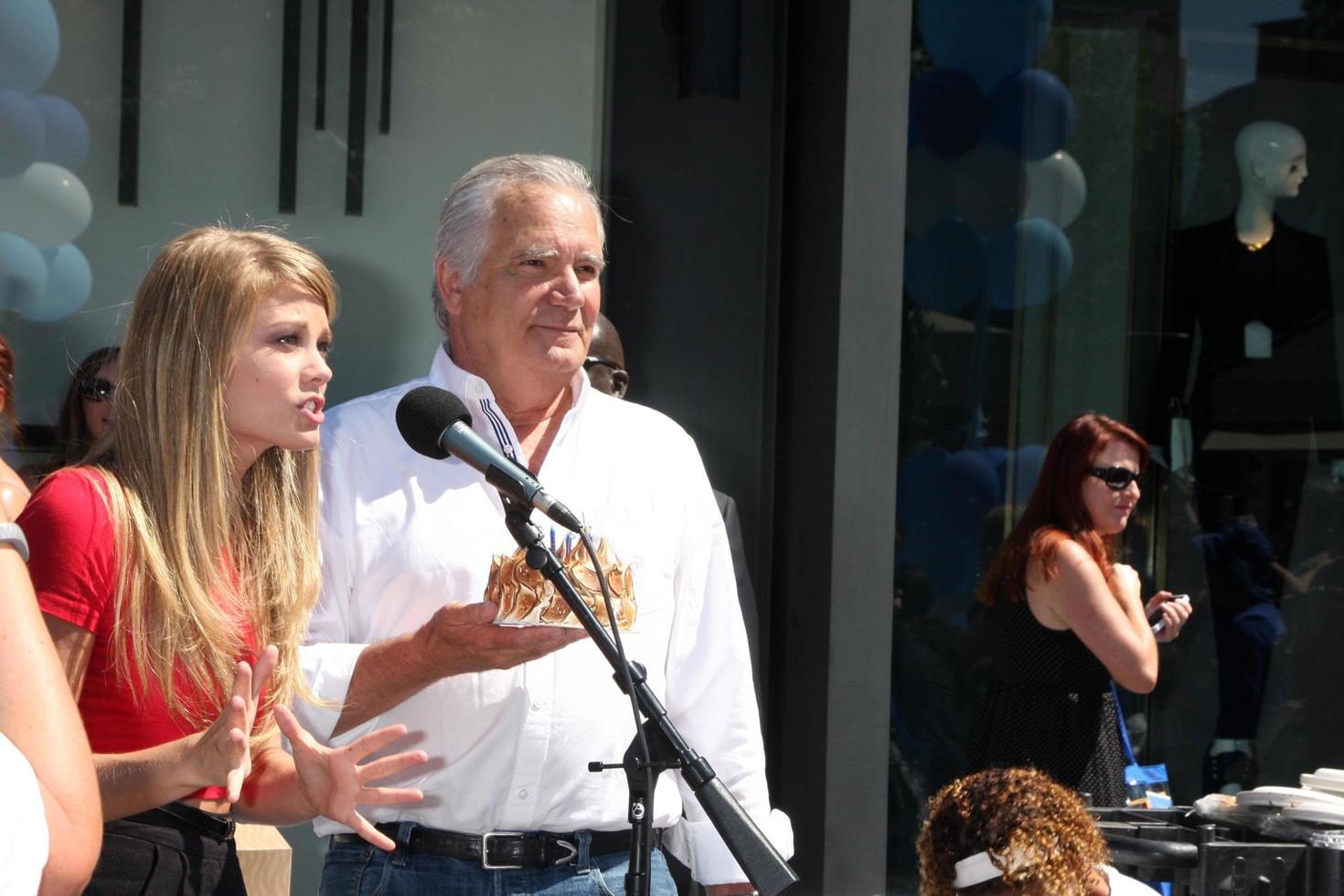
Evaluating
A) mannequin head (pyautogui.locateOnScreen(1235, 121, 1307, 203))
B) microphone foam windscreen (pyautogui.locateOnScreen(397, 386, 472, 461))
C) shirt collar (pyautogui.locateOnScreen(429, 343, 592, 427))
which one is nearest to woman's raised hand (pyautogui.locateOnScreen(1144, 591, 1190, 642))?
mannequin head (pyautogui.locateOnScreen(1235, 121, 1307, 203))

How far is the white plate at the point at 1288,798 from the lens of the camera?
2893mm

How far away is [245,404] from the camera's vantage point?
228cm

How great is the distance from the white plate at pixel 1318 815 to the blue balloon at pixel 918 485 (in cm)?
276

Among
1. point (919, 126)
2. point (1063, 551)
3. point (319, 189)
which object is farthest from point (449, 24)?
point (1063, 551)

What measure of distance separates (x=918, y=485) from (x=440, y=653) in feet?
12.2

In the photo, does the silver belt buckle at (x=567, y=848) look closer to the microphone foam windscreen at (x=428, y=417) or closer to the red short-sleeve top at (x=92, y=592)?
the red short-sleeve top at (x=92, y=592)

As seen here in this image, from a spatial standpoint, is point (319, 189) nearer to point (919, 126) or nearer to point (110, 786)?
point (919, 126)

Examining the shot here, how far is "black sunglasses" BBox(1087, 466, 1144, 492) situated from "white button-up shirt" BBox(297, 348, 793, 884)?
214 centimetres

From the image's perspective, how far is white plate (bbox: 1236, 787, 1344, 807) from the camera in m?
2.89

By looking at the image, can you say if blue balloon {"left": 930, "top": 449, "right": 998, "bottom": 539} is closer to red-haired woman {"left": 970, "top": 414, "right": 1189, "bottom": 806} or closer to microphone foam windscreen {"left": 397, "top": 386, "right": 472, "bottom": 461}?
red-haired woman {"left": 970, "top": 414, "right": 1189, "bottom": 806}

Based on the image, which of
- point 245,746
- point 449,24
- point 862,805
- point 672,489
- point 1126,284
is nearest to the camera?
point 245,746

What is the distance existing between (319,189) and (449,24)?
0.72 metres

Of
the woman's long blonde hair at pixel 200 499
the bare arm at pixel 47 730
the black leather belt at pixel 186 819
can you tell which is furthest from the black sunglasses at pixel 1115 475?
the bare arm at pixel 47 730

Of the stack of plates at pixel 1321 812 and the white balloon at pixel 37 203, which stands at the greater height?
the white balloon at pixel 37 203
